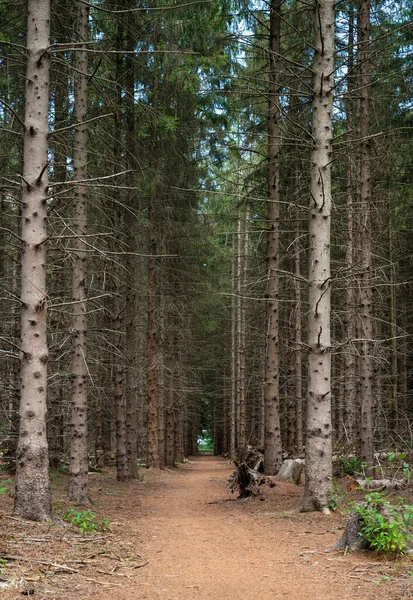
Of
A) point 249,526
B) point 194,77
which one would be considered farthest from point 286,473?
point 194,77

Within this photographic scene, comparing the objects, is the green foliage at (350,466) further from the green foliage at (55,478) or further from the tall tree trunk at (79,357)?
the green foliage at (55,478)

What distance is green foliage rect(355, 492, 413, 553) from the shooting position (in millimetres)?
5395

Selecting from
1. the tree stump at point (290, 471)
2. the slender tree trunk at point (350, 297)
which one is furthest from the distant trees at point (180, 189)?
the tree stump at point (290, 471)

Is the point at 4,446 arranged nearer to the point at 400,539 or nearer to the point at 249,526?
the point at 249,526

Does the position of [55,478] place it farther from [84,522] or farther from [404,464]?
[404,464]

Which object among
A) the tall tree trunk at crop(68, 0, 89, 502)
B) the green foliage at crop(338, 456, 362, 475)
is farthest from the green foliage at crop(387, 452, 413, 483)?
the tall tree trunk at crop(68, 0, 89, 502)

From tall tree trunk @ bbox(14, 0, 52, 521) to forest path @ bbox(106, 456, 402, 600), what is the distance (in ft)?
5.05

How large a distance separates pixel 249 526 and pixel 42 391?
12.5ft

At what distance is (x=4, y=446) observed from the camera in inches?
736

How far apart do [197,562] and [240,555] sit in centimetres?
58

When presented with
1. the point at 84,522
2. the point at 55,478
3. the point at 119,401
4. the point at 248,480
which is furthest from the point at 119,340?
the point at 84,522

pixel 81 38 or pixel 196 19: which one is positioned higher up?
pixel 196 19

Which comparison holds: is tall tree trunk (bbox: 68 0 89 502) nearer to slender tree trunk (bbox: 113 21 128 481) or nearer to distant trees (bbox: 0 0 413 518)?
distant trees (bbox: 0 0 413 518)

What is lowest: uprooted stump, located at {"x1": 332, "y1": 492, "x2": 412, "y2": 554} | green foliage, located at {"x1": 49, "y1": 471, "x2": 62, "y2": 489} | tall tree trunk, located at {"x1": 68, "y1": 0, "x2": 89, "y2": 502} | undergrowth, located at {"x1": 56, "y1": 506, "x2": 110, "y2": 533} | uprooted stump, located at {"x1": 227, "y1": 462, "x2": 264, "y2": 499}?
green foliage, located at {"x1": 49, "y1": 471, "x2": 62, "y2": 489}
